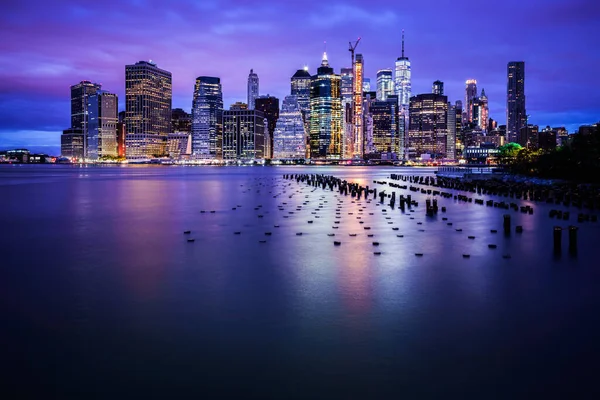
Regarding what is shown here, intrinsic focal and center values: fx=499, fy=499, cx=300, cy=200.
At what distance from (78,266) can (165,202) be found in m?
27.3

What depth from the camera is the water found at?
27.1 ft

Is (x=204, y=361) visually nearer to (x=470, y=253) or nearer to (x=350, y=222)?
(x=470, y=253)

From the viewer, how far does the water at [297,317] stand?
27.1 ft

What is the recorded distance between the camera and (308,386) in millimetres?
8039

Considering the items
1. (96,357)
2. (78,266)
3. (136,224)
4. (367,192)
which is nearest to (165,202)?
(136,224)

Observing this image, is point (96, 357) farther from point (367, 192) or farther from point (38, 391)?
point (367, 192)

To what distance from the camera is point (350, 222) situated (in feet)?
96.0

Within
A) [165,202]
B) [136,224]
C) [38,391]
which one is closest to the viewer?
[38,391]

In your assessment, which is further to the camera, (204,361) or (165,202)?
(165,202)

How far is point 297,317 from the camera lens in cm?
1140

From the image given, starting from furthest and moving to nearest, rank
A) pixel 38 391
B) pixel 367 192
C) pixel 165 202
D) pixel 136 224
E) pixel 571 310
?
pixel 367 192 → pixel 165 202 → pixel 136 224 → pixel 571 310 → pixel 38 391

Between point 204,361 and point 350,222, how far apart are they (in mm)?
20908

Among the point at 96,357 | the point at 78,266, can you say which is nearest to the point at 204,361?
the point at 96,357

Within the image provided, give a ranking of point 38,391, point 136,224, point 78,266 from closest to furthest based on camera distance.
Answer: point 38,391
point 78,266
point 136,224
